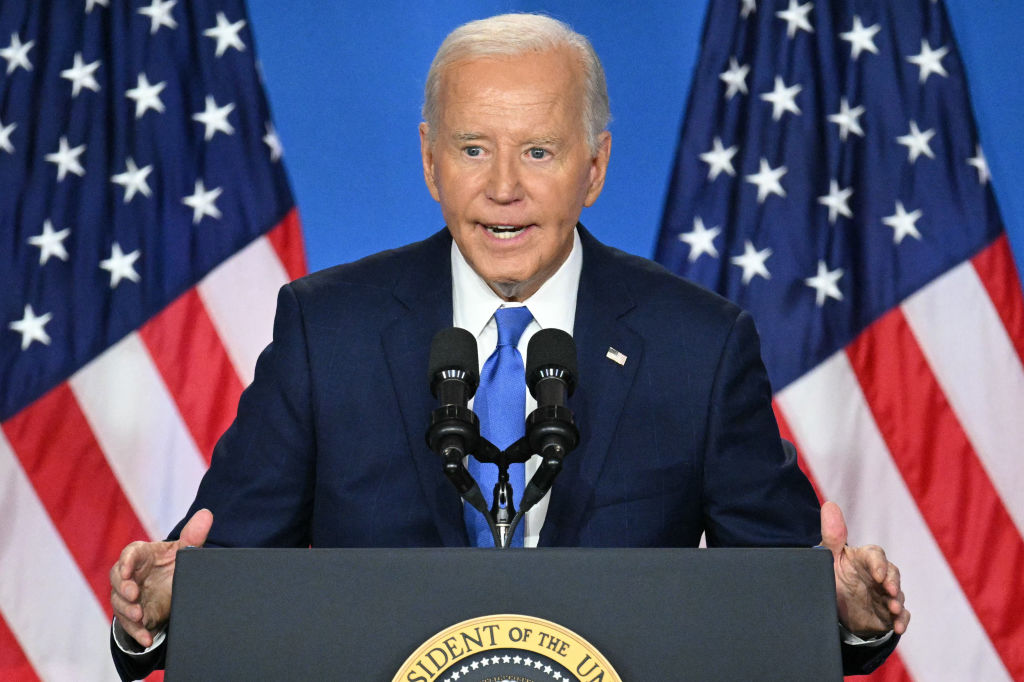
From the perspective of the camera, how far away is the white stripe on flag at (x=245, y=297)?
362cm

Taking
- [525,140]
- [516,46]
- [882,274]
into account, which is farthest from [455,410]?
[882,274]

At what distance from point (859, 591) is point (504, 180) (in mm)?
801

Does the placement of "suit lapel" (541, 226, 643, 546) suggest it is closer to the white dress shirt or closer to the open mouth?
the white dress shirt

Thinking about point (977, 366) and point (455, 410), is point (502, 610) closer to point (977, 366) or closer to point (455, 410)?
point (455, 410)

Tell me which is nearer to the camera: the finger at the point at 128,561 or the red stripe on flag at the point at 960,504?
the finger at the point at 128,561

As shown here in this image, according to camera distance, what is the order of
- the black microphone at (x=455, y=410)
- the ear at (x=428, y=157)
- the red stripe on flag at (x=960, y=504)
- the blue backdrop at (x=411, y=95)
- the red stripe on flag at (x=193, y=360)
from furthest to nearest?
the blue backdrop at (x=411, y=95) → the red stripe on flag at (x=193, y=360) → the red stripe on flag at (x=960, y=504) → the ear at (x=428, y=157) → the black microphone at (x=455, y=410)

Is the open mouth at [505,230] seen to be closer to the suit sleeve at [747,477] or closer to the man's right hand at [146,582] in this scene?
the suit sleeve at [747,477]

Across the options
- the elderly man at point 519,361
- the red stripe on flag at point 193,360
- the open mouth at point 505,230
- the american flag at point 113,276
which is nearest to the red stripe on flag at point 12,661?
the american flag at point 113,276

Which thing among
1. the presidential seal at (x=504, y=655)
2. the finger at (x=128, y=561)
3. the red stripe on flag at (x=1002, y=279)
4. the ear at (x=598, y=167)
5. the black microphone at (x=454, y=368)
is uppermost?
the red stripe on flag at (x=1002, y=279)

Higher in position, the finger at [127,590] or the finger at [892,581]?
the finger at [127,590]

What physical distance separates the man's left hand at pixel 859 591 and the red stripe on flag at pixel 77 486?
2427 millimetres

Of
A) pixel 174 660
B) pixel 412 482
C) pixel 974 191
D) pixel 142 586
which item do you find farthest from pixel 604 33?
pixel 174 660

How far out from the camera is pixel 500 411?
1880 mm

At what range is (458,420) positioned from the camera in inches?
51.1
